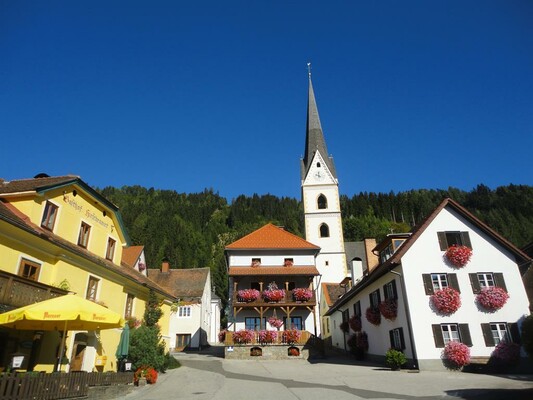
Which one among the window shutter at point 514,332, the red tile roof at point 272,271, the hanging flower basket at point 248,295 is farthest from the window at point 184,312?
the window shutter at point 514,332

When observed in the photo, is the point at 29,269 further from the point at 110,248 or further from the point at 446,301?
the point at 446,301

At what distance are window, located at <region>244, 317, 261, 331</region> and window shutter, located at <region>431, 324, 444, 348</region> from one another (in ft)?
53.2

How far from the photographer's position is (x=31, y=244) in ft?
45.1

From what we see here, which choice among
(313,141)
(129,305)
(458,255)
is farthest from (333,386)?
(313,141)

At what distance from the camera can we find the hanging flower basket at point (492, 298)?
1981cm

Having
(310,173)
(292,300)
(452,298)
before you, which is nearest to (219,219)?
(310,173)

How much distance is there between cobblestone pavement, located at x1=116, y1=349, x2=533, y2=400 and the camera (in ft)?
40.0

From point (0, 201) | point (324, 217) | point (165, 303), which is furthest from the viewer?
point (324, 217)

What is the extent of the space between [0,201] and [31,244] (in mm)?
2710

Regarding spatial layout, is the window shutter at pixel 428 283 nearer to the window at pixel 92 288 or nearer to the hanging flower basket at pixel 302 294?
the hanging flower basket at pixel 302 294

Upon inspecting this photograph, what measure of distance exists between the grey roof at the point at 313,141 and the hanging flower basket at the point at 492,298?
33.8 metres

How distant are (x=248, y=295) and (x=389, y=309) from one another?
12.9 metres

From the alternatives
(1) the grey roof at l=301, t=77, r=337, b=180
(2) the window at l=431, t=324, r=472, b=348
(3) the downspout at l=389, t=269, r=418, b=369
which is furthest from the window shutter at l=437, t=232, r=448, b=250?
(1) the grey roof at l=301, t=77, r=337, b=180

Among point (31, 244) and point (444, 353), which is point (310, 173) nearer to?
point (444, 353)
